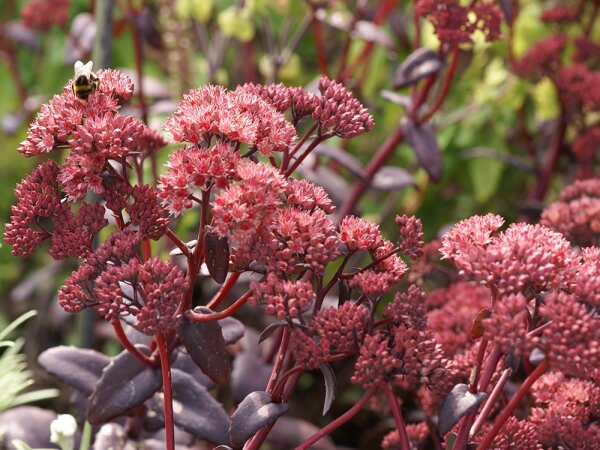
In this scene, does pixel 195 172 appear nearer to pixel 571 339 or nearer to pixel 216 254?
pixel 216 254

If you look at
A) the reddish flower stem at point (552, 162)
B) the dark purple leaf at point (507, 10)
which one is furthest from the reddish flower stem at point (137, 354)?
the reddish flower stem at point (552, 162)

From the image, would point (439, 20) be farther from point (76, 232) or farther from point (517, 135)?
point (517, 135)

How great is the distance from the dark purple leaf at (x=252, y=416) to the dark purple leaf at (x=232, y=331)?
0.56 feet

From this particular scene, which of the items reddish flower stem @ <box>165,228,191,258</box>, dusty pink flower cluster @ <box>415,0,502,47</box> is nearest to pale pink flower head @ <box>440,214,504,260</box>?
reddish flower stem @ <box>165,228,191,258</box>

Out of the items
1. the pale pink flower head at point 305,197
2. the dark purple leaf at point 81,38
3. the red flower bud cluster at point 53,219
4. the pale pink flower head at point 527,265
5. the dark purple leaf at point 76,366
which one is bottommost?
the dark purple leaf at point 76,366

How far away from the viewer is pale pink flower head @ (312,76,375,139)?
0.71 m

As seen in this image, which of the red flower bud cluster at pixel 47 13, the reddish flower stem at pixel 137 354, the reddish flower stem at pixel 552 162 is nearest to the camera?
the reddish flower stem at pixel 137 354

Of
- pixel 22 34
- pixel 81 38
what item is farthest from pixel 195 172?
pixel 22 34

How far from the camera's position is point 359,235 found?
A: 0.66 meters

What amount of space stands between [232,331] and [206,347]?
7.0 inches

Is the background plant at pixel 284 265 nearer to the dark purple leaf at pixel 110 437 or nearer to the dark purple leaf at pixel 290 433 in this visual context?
the dark purple leaf at pixel 110 437

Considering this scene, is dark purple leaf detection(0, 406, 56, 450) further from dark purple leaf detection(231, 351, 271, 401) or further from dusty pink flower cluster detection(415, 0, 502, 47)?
dusty pink flower cluster detection(415, 0, 502, 47)

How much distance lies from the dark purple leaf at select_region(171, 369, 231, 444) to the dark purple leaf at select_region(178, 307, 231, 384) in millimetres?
147

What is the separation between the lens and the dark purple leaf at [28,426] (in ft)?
3.19
